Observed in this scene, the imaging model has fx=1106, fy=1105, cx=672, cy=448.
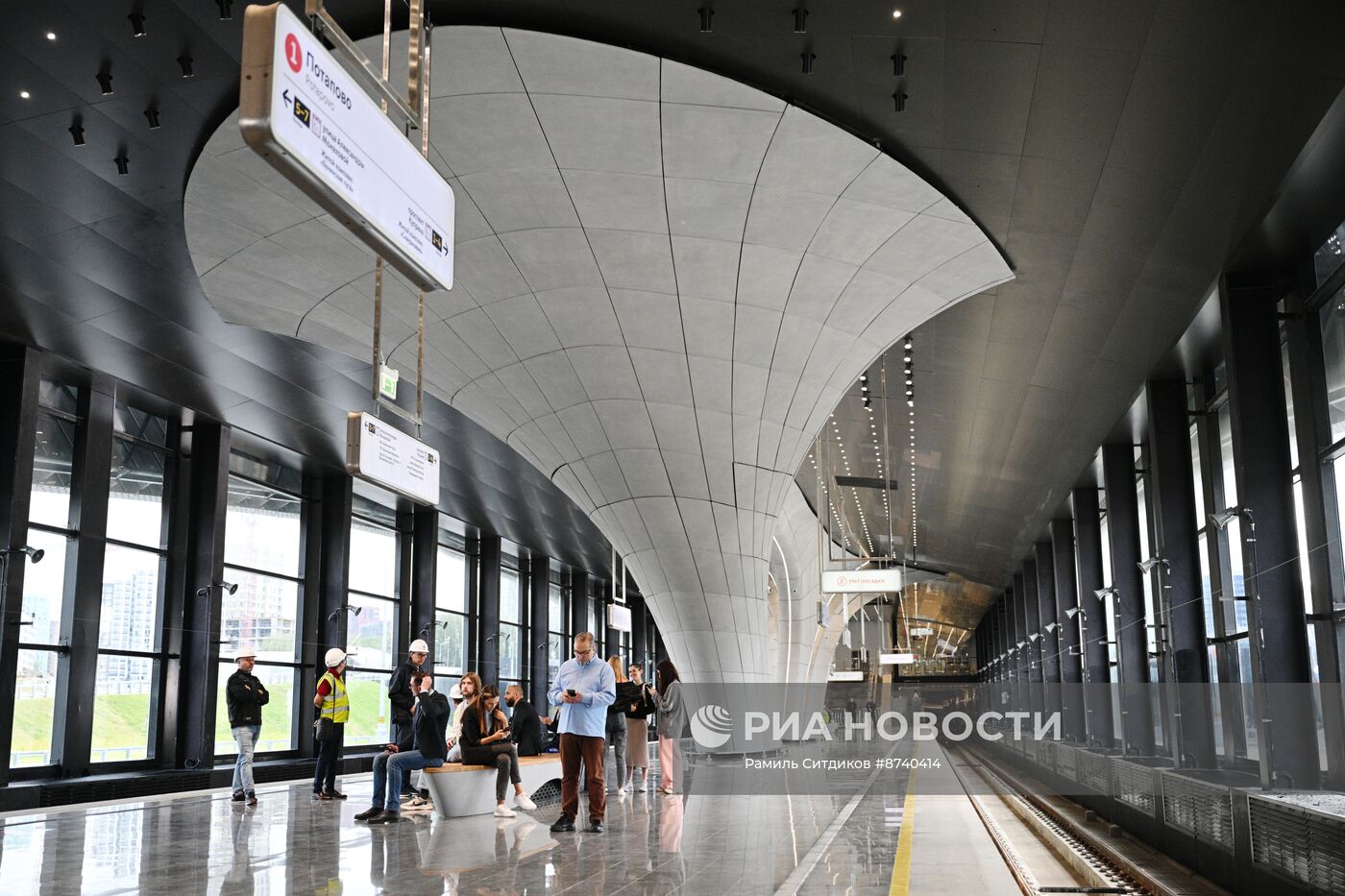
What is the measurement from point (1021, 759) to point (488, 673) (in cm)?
1466

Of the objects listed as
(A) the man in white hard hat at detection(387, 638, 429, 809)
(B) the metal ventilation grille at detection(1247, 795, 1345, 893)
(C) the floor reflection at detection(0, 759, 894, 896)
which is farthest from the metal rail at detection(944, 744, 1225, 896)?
(A) the man in white hard hat at detection(387, 638, 429, 809)

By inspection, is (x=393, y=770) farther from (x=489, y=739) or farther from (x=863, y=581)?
(x=863, y=581)

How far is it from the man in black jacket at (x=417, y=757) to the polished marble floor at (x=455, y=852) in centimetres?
25

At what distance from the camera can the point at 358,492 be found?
27594 mm

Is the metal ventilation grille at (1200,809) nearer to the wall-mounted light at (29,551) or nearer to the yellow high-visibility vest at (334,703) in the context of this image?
the yellow high-visibility vest at (334,703)

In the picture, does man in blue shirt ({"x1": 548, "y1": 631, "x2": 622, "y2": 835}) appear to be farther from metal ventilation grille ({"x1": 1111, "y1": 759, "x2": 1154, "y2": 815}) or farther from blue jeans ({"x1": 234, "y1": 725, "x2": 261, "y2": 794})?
metal ventilation grille ({"x1": 1111, "y1": 759, "x2": 1154, "y2": 815})

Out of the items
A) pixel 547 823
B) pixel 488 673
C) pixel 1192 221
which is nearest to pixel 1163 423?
pixel 1192 221

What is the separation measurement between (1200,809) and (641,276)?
26.4 ft

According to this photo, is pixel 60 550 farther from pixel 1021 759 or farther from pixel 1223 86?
pixel 1021 759

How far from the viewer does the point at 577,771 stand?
32.3 feet

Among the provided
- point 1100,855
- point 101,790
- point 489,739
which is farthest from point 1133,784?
point 101,790

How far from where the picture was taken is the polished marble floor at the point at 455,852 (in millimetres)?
6875

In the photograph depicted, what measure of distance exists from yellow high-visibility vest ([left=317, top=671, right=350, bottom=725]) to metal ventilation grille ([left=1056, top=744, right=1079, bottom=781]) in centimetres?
A: 1191

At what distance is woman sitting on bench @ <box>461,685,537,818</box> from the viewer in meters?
10.6
